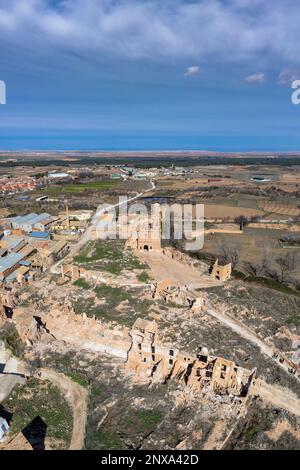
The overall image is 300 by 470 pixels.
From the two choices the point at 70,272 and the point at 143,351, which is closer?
the point at 143,351

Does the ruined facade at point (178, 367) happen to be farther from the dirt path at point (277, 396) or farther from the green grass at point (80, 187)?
the green grass at point (80, 187)

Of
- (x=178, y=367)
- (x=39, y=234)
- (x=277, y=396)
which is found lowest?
(x=277, y=396)

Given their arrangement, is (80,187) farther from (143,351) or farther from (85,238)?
(143,351)

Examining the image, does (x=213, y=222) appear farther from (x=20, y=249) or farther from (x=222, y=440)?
(x=222, y=440)

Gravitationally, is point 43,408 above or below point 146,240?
below

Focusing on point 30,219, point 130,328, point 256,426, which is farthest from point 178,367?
point 30,219
